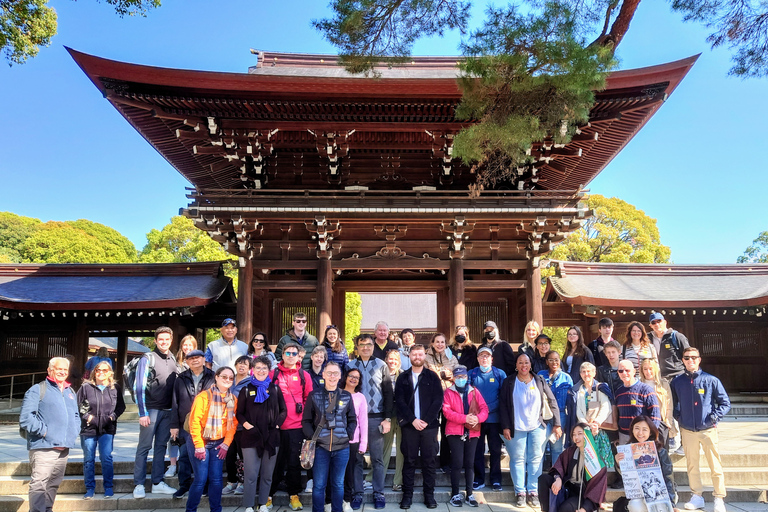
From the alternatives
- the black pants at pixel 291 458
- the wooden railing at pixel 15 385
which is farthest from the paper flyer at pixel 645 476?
the wooden railing at pixel 15 385

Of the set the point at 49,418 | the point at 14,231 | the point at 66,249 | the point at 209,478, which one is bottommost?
the point at 209,478

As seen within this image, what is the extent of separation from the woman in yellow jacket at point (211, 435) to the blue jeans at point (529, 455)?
3018 mm

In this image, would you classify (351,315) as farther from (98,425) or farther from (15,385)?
(98,425)

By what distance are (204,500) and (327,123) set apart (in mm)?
5987

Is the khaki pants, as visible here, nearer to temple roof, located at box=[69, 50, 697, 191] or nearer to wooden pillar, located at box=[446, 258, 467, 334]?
wooden pillar, located at box=[446, 258, 467, 334]

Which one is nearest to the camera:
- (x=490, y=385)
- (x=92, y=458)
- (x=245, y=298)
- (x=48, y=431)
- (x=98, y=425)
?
(x=48, y=431)

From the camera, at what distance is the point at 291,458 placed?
5.80 m

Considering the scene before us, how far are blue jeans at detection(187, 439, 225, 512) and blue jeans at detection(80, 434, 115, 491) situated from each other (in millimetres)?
1360

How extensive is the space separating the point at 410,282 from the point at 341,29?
7053 millimetres

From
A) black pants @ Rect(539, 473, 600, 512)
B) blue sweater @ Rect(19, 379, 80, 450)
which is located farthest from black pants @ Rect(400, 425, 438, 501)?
Result: blue sweater @ Rect(19, 379, 80, 450)

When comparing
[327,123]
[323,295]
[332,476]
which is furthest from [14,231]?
[332,476]

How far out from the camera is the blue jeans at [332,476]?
17.7 feet

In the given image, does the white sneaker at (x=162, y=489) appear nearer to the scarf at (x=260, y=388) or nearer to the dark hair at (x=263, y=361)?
the scarf at (x=260, y=388)

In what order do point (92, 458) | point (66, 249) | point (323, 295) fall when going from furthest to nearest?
point (66, 249) < point (323, 295) < point (92, 458)
